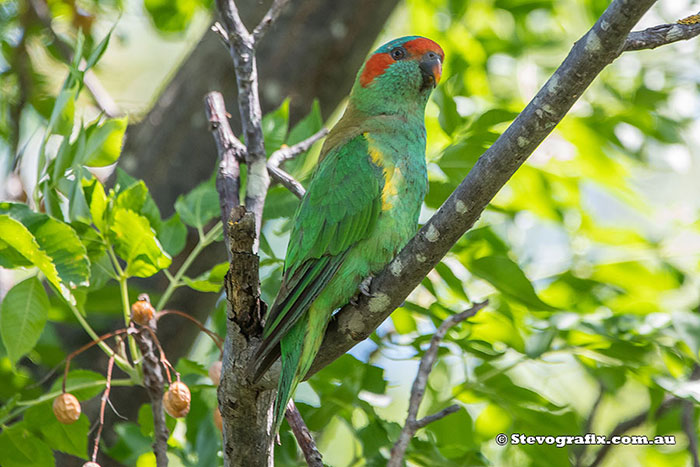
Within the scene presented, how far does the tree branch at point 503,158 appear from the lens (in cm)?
164

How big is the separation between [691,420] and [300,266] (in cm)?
188

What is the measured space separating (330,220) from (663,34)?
1230 mm

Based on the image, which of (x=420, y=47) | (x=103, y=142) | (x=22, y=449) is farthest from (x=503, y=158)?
(x=22, y=449)

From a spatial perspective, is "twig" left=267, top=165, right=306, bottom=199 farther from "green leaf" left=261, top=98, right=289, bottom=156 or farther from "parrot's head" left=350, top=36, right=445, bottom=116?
"parrot's head" left=350, top=36, right=445, bottom=116

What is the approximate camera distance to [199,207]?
274cm

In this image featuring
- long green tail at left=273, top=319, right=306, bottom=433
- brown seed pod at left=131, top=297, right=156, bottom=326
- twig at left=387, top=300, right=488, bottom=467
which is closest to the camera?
long green tail at left=273, top=319, right=306, bottom=433

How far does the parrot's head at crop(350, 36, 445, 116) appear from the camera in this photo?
324 centimetres

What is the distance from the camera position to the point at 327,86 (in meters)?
4.22

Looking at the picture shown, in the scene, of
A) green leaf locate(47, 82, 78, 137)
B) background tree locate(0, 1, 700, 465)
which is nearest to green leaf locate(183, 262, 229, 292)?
background tree locate(0, 1, 700, 465)

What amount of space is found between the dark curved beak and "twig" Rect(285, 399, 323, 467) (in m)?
1.70

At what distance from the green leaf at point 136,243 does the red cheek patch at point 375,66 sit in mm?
1399

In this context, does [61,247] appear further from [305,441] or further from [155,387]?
[305,441]

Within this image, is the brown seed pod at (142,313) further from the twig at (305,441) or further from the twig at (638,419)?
the twig at (638,419)

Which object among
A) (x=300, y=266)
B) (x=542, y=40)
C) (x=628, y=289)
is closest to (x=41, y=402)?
(x=300, y=266)
